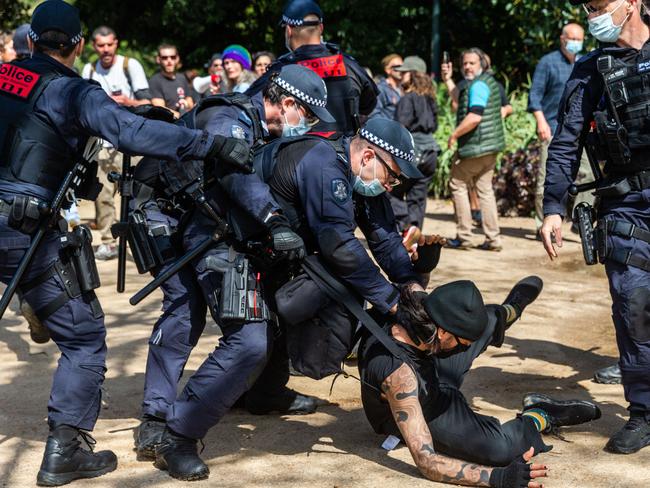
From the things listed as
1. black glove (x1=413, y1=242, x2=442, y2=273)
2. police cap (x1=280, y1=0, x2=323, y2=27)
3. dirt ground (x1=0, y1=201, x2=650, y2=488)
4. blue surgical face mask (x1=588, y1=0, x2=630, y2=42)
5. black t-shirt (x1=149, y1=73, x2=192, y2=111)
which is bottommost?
dirt ground (x1=0, y1=201, x2=650, y2=488)

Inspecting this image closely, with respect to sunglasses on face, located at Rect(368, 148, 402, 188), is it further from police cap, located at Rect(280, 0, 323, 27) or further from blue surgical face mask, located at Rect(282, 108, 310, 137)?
police cap, located at Rect(280, 0, 323, 27)

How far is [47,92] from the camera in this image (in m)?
4.31

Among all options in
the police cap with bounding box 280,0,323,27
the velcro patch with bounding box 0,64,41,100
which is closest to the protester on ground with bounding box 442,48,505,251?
the police cap with bounding box 280,0,323,27

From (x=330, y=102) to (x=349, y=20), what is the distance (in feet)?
43.9

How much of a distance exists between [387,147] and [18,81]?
1.64m

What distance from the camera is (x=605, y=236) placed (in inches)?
197

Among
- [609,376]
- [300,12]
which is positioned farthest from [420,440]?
[300,12]

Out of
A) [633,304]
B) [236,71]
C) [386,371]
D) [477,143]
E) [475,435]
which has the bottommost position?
[475,435]

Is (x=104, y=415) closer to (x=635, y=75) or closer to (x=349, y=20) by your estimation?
(x=635, y=75)

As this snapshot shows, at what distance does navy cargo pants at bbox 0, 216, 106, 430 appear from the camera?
4457 millimetres

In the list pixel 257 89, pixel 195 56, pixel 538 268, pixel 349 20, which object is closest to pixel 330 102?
pixel 257 89

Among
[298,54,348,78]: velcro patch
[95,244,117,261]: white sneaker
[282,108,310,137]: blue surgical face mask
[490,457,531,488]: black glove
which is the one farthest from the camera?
[95,244,117,261]: white sneaker

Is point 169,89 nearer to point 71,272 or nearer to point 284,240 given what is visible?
point 71,272

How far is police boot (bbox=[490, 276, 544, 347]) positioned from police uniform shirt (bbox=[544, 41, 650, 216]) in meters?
0.67
